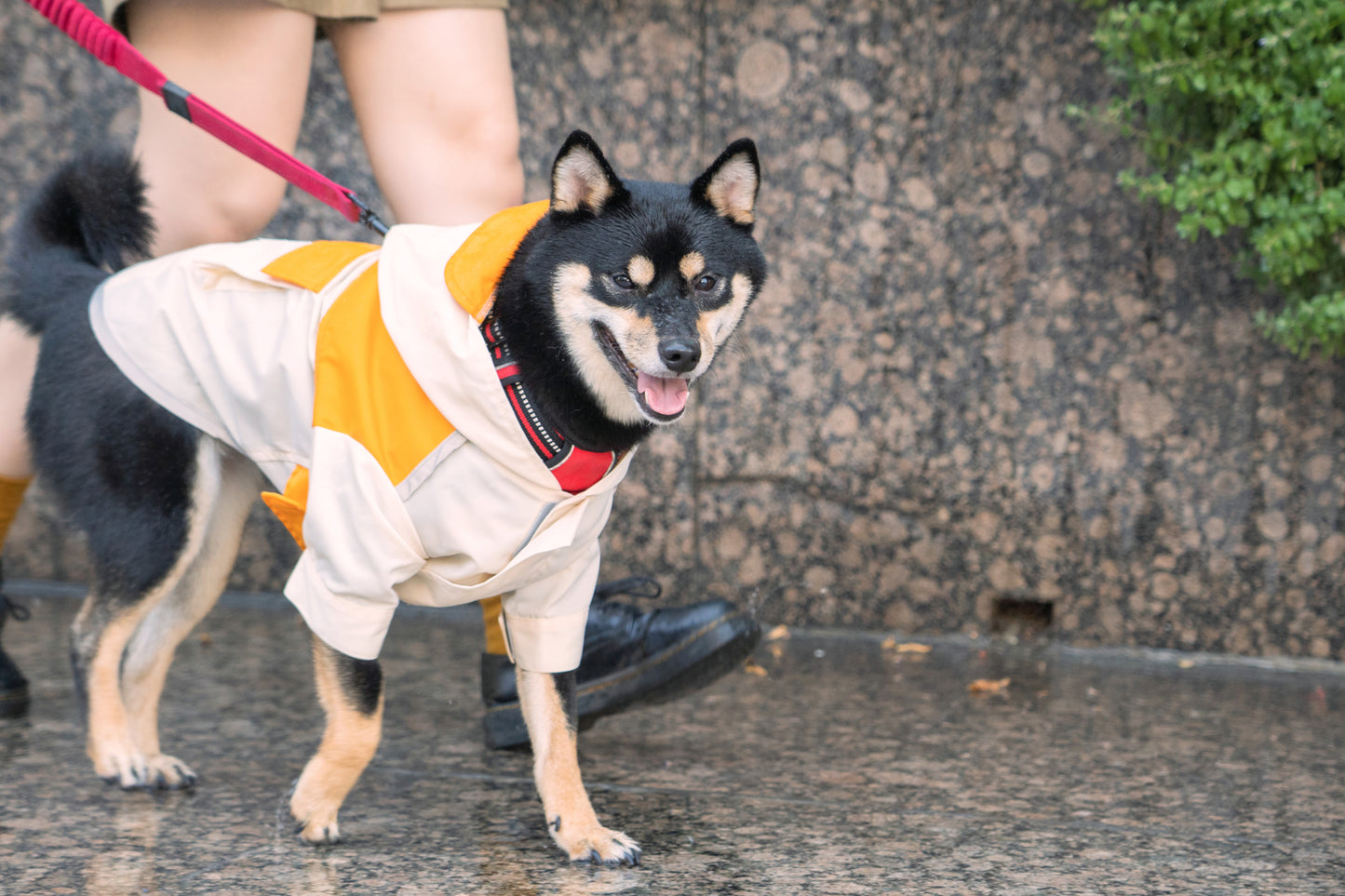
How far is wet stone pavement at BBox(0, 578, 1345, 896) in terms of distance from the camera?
2119mm

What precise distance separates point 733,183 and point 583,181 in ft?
1.00

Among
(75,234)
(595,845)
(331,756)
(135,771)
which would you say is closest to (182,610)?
(135,771)

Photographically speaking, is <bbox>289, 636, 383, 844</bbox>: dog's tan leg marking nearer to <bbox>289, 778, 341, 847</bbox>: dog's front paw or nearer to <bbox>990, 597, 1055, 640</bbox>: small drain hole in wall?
<bbox>289, 778, 341, 847</bbox>: dog's front paw

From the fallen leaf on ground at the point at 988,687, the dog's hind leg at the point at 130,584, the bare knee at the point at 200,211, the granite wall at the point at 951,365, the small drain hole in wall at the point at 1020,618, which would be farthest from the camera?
the small drain hole in wall at the point at 1020,618

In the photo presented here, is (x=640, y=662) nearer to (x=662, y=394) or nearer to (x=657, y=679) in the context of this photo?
(x=657, y=679)

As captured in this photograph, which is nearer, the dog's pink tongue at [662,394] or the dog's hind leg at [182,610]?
the dog's pink tongue at [662,394]

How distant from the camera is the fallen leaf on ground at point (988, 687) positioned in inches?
133

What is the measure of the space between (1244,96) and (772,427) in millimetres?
1594

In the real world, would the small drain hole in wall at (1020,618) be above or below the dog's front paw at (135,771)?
above

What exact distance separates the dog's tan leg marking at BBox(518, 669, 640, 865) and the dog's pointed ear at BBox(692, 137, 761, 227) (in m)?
0.94

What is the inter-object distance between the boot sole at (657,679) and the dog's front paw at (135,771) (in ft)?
2.13

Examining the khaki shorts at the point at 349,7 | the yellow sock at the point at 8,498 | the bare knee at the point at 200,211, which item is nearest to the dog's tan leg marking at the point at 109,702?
the yellow sock at the point at 8,498

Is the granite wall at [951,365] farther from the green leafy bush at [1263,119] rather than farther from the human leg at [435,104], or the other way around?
the human leg at [435,104]

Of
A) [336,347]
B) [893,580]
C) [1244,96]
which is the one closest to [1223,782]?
[893,580]
